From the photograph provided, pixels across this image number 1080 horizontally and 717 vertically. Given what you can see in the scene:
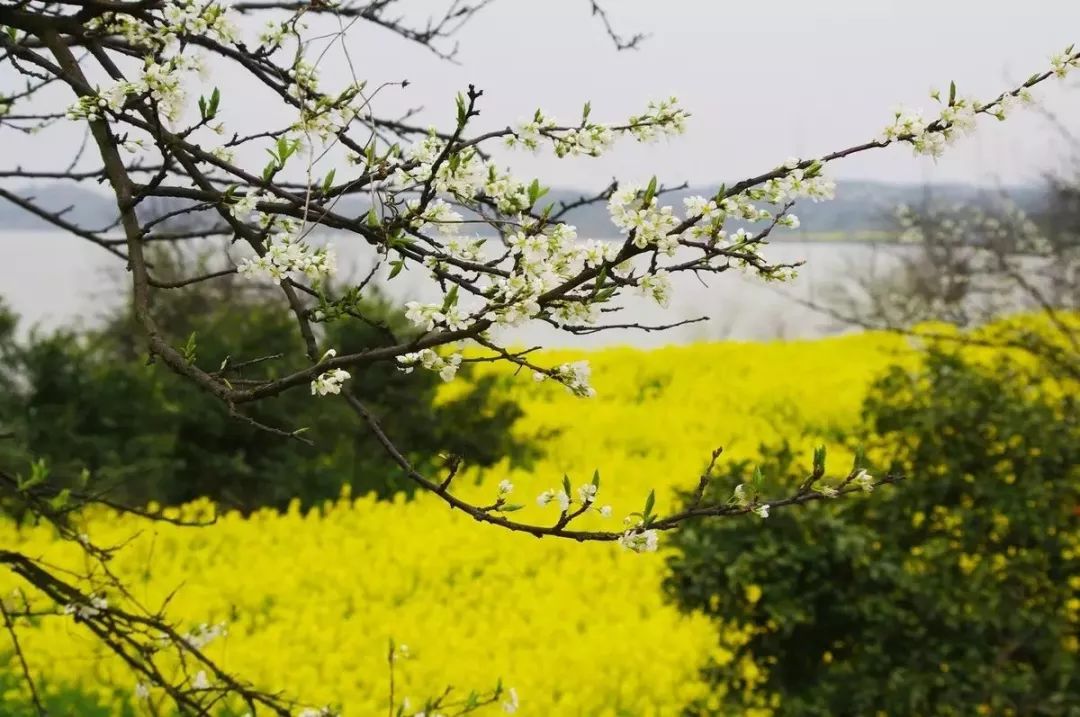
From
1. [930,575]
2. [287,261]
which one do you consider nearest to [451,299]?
[287,261]

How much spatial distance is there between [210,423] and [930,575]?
4.70 metres

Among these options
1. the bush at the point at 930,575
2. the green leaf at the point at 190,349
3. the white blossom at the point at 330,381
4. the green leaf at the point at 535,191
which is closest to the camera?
the white blossom at the point at 330,381

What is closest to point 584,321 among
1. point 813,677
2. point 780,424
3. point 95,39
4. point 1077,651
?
point 95,39

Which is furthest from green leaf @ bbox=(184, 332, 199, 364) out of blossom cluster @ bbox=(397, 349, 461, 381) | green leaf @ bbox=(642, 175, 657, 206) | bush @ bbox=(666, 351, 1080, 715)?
bush @ bbox=(666, 351, 1080, 715)

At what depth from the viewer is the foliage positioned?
6.39 m

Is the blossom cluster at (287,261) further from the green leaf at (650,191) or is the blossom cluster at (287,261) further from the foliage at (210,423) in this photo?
the foliage at (210,423)

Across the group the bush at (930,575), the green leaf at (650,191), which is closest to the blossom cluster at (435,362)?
the green leaf at (650,191)

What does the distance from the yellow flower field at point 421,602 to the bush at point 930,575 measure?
0.18 meters

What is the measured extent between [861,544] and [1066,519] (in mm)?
783

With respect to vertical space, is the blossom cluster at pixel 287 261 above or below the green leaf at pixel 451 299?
above

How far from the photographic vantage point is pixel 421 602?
4801 mm

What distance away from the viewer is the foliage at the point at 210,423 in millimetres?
6387

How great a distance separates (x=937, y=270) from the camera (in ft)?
45.2

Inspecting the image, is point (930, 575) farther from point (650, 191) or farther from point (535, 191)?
point (650, 191)
